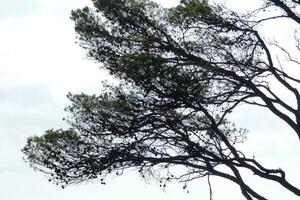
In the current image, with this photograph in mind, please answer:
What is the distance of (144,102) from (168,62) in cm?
92

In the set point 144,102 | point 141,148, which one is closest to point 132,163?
point 141,148

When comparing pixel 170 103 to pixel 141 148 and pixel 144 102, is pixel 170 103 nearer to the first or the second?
pixel 144 102

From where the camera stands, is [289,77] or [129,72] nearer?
[129,72]

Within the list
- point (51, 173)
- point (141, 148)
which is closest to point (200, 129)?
point (141, 148)

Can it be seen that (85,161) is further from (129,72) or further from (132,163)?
(129,72)

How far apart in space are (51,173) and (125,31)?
138 inches

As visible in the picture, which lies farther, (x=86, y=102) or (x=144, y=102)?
(x=86, y=102)

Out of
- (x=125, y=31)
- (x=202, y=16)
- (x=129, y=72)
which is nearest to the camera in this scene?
(x=129, y=72)

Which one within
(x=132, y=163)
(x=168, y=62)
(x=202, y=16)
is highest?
(x=202, y=16)

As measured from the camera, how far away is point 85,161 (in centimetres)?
1411

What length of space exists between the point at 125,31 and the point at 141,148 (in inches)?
100

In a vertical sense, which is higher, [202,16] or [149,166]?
[202,16]

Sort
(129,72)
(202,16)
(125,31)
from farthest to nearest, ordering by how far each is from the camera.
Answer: (125,31), (202,16), (129,72)

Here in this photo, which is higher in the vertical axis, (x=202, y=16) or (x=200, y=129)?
(x=202, y=16)
